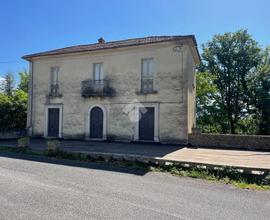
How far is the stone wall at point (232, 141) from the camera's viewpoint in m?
14.4

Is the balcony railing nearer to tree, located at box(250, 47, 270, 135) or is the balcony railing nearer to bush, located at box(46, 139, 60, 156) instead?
bush, located at box(46, 139, 60, 156)

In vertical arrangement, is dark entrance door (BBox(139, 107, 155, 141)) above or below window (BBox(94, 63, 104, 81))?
below

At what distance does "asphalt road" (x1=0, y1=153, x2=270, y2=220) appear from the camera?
485 centimetres

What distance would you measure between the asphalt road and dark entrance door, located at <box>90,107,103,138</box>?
9.61 m

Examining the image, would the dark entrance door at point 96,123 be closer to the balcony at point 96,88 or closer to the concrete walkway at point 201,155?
the balcony at point 96,88

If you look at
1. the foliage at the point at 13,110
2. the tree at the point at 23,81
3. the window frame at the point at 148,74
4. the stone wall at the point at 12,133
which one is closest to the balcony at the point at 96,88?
the window frame at the point at 148,74

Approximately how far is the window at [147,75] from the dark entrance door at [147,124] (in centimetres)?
125

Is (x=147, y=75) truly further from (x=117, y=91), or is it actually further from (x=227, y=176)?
(x=227, y=176)

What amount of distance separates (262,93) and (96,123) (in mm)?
19098

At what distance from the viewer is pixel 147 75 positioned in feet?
56.9

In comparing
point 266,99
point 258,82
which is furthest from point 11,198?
point 258,82

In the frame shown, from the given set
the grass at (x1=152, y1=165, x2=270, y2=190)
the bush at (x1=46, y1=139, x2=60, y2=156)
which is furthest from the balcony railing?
the grass at (x1=152, y1=165, x2=270, y2=190)

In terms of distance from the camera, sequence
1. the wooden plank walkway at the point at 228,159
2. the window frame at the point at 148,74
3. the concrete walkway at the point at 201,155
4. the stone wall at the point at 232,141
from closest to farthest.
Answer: the wooden plank walkway at the point at 228,159, the concrete walkway at the point at 201,155, the stone wall at the point at 232,141, the window frame at the point at 148,74

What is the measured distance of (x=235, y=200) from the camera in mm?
5961
